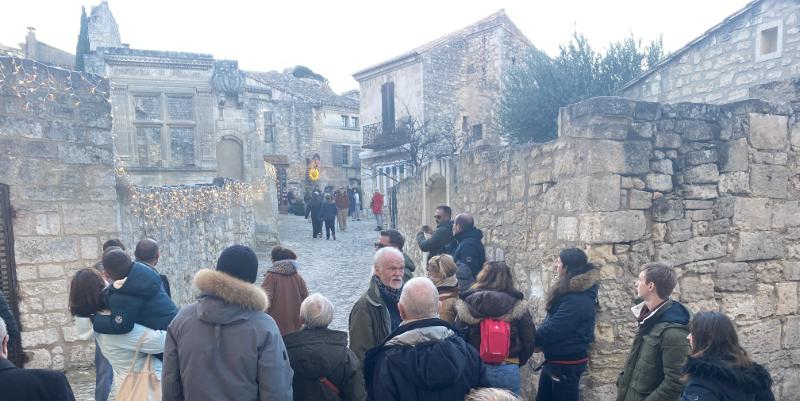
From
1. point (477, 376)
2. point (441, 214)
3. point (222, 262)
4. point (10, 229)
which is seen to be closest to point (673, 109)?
point (441, 214)

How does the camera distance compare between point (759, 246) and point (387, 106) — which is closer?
point (759, 246)

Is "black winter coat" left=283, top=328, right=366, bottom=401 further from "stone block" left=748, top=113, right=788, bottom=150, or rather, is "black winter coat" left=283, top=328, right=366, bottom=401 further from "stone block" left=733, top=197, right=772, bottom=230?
"stone block" left=748, top=113, right=788, bottom=150

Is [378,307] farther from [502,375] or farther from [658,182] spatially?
[658,182]

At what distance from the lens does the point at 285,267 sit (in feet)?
14.9

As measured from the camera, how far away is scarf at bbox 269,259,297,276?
4523 millimetres

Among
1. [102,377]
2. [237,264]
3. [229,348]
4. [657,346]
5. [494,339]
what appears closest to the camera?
Result: [229,348]

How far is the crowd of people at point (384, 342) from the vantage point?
2418 mm

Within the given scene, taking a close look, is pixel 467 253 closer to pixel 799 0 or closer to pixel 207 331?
pixel 207 331

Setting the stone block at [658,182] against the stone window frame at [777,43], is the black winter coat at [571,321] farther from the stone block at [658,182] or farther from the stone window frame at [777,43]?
the stone window frame at [777,43]

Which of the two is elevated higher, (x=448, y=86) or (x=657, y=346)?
(x=448, y=86)

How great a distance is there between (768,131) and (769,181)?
0.45 meters

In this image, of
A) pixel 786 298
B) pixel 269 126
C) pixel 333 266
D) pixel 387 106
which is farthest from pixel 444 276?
pixel 269 126

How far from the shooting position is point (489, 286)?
3459mm

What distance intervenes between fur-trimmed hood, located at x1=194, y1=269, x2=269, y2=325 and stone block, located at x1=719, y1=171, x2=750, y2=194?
13.2 ft
